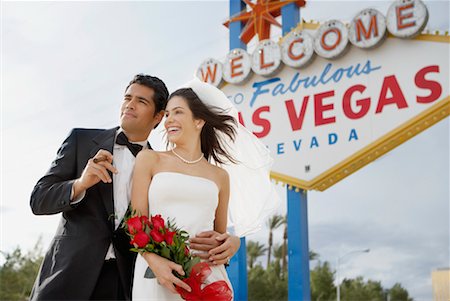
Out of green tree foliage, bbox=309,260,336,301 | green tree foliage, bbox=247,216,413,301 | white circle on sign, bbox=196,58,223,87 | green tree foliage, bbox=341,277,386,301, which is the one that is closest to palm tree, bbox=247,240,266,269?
green tree foliage, bbox=247,216,413,301

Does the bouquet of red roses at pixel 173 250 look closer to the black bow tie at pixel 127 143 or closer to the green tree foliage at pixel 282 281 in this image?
the black bow tie at pixel 127 143

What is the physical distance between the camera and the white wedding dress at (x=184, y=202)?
7.68 feet

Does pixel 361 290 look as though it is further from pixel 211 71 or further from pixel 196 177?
pixel 196 177

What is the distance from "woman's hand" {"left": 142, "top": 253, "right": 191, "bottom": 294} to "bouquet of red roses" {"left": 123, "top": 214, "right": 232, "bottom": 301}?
0.08 feet

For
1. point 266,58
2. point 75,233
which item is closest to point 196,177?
point 75,233

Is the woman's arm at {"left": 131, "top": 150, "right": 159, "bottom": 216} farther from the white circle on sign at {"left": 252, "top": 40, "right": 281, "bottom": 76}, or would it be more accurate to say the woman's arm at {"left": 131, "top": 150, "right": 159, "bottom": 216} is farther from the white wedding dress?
the white circle on sign at {"left": 252, "top": 40, "right": 281, "bottom": 76}

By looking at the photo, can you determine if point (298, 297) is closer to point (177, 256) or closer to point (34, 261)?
point (177, 256)

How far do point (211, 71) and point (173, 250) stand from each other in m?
5.82

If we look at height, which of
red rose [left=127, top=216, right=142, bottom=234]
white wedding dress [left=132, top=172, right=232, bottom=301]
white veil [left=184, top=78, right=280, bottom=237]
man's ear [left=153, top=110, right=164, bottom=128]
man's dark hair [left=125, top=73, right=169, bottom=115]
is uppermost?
man's dark hair [left=125, top=73, right=169, bottom=115]

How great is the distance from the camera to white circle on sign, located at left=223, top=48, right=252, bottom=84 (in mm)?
7250

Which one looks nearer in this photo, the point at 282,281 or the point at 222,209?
the point at 222,209

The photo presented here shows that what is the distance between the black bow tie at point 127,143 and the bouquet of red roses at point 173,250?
1.85 feet

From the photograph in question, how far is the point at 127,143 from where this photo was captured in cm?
261

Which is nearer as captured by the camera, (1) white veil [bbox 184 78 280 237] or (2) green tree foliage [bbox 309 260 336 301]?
(1) white veil [bbox 184 78 280 237]
